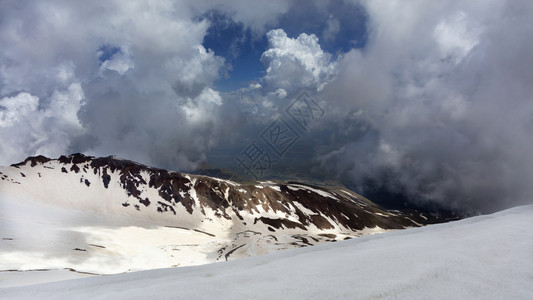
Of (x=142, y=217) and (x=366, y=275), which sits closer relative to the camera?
(x=366, y=275)

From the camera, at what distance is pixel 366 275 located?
3.44 m

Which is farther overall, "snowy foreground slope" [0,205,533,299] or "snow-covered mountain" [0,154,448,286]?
"snow-covered mountain" [0,154,448,286]

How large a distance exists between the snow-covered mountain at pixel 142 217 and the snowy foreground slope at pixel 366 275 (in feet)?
175

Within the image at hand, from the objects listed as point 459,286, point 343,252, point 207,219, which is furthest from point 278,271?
point 207,219

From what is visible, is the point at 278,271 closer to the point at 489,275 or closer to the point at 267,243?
the point at 489,275

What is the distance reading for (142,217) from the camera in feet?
386

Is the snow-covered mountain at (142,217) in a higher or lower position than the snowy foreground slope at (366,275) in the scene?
higher

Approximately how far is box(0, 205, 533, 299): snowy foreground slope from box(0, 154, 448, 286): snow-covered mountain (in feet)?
175

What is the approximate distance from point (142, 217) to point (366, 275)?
5221 inches

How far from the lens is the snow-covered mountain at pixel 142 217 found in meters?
61.4

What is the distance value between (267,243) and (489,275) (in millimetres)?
93401

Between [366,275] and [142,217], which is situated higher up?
[142,217]

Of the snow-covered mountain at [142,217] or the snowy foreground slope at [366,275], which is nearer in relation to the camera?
the snowy foreground slope at [366,275]

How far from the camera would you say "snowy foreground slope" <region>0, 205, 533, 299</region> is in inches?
117
